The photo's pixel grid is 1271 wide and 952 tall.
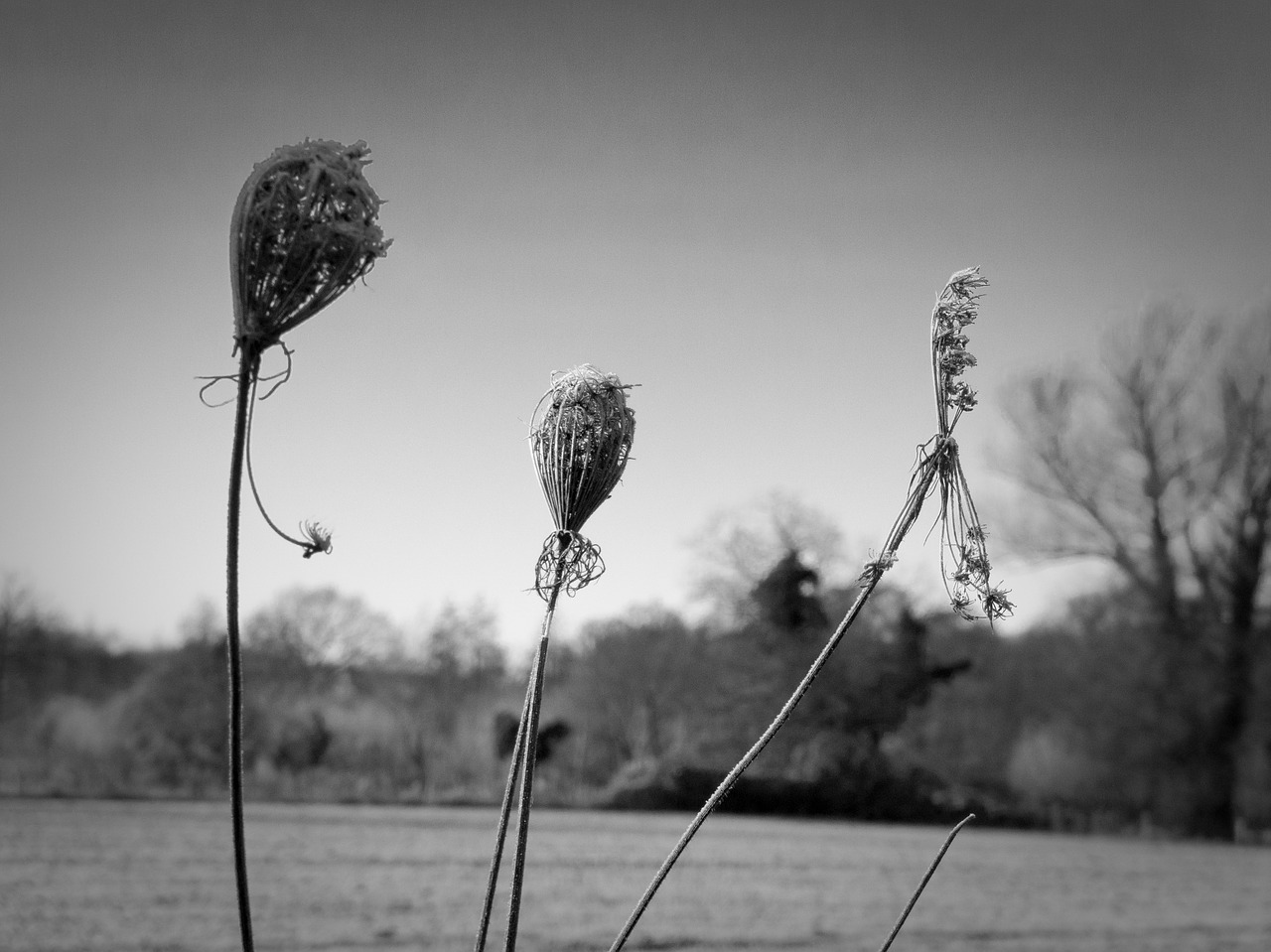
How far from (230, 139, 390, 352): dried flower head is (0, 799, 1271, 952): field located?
31.3 ft

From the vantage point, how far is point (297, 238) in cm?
265

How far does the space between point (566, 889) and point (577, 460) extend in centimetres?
1409

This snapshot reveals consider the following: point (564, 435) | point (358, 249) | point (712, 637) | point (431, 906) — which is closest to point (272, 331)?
point (358, 249)

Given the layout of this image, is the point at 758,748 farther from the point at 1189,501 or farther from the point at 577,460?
the point at 1189,501

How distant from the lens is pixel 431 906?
569 inches

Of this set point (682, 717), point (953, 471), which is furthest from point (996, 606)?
point (682, 717)

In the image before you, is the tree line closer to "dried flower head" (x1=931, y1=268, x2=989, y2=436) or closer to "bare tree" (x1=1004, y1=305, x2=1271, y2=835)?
"bare tree" (x1=1004, y1=305, x2=1271, y2=835)

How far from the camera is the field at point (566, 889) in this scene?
12625mm

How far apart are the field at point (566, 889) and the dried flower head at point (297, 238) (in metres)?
9.53

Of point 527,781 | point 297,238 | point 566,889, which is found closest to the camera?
point 297,238

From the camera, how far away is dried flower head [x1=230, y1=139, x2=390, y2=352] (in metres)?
2.61

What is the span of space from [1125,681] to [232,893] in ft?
81.4

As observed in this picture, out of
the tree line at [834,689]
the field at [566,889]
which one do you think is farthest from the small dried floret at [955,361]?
the tree line at [834,689]

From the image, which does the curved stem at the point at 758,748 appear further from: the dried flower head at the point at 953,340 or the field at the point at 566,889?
the field at the point at 566,889
